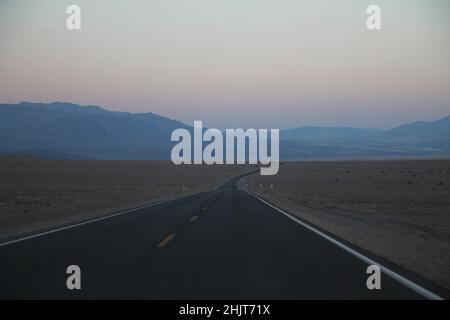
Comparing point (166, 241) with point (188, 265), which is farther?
point (166, 241)

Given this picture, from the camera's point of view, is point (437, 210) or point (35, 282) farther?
point (437, 210)

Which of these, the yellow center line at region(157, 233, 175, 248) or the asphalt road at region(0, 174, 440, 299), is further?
the yellow center line at region(157, 233, 175, 248)

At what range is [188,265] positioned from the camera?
10.8 m

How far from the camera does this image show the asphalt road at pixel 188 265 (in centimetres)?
855

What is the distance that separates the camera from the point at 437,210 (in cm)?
2911

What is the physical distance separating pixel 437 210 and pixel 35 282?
24568 mm

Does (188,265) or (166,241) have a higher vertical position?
(188,265)

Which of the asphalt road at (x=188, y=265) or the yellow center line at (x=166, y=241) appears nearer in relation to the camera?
the asphalt road at (x=188, y=265)

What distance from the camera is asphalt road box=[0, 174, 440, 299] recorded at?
8.55 meters
